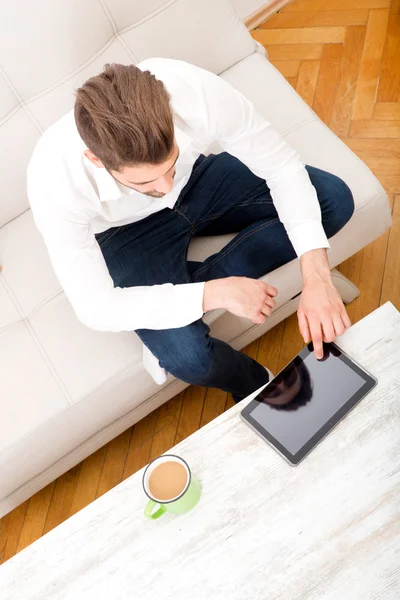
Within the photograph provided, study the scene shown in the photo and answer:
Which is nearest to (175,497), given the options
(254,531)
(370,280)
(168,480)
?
(168,480)

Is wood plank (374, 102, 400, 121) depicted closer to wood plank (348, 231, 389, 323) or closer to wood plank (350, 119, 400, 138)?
wood plank (350, 119, 400, 138)

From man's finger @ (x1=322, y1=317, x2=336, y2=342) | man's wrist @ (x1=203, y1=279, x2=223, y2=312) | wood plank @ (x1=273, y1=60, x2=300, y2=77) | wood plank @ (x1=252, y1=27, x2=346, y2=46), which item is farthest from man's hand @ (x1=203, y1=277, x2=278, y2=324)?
wood plank @ (x1=252, y1=27, x2=346, y2=46)

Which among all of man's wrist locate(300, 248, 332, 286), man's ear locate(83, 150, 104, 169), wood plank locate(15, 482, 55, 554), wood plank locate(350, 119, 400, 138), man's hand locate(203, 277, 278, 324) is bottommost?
wood plank locate(15, 482, 55, 554)

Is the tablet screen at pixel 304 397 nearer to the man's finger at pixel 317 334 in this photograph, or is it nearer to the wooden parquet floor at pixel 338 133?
the man's finger at pixel 317 334

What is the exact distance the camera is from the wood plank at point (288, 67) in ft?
7.43

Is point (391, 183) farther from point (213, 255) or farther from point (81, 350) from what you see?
point (81, 350)

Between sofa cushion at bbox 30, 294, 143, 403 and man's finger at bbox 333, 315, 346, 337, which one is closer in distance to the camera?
man's finger at bbox 333, 315, 346, 337

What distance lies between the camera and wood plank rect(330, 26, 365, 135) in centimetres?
208

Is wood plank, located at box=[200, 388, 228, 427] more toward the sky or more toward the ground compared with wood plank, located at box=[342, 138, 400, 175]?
more toward the ground

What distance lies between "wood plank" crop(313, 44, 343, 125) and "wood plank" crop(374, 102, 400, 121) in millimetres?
150

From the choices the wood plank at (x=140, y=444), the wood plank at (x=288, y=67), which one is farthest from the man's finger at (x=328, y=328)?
the wood plank at (x=288, y=67)

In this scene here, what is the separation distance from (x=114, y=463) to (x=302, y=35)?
1.65m

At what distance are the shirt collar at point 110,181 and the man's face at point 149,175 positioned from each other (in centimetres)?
9

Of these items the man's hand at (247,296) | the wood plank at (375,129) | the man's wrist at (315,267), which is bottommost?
the wood plank at (375,129)
